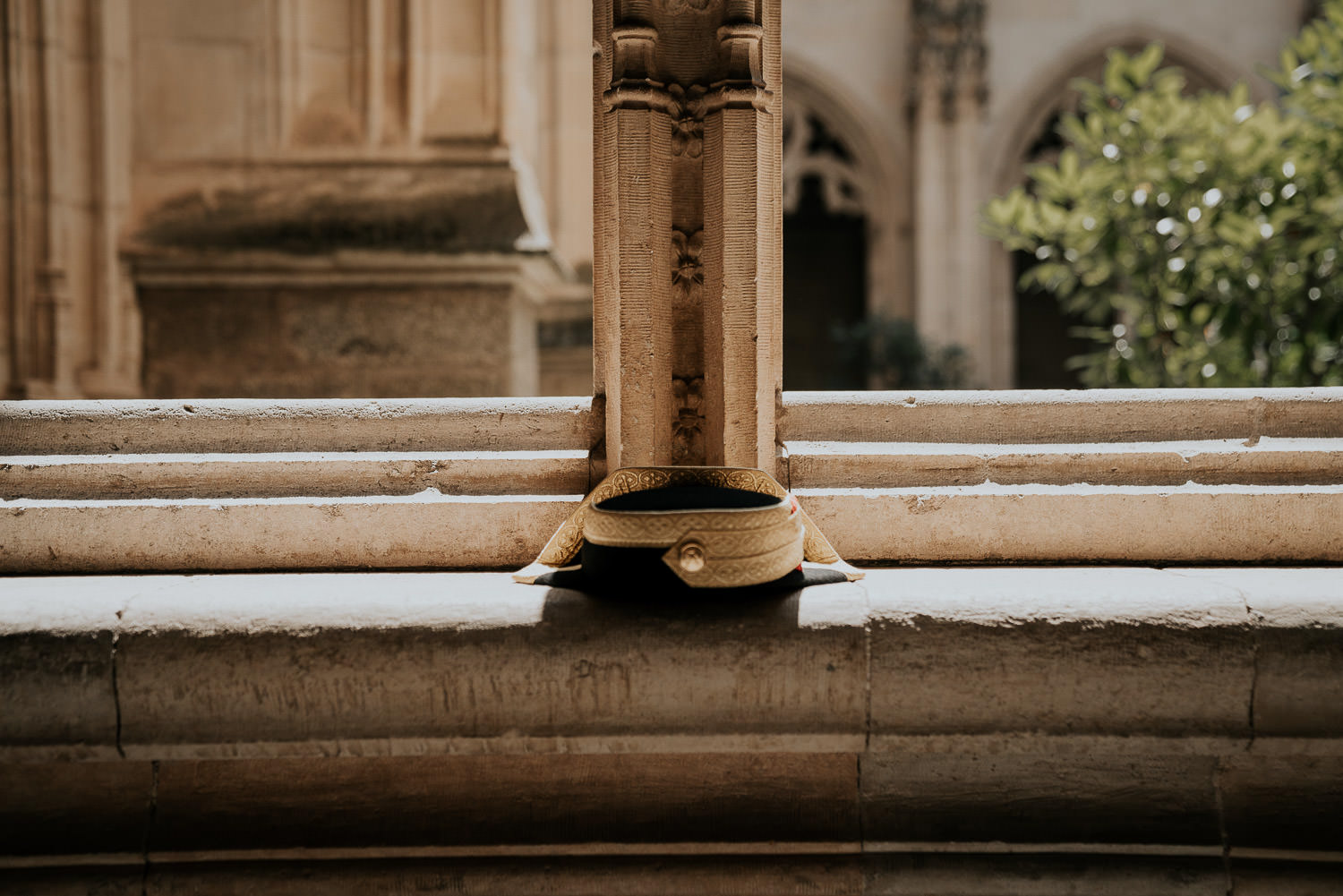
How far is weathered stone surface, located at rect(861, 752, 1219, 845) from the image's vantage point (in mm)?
1438

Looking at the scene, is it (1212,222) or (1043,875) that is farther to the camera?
(1212,222)

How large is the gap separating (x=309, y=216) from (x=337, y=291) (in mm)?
294

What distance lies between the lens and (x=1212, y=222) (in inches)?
142

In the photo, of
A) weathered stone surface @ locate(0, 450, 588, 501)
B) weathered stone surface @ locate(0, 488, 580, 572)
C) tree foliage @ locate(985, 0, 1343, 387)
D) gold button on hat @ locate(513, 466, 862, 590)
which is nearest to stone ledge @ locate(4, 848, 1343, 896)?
gold button on hat @ locate(513, 466, 862, 590)

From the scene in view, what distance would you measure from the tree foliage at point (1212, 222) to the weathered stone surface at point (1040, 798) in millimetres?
2487

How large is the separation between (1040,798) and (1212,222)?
303cm

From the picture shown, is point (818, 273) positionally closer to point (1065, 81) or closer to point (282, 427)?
point (1065, 81)

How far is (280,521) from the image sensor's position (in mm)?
1772

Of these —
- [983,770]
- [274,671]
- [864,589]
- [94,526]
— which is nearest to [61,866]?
[274,671]

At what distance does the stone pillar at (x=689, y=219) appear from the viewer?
178 cm

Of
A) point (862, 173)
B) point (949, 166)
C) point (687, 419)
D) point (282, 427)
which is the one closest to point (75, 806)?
point (282, 427)

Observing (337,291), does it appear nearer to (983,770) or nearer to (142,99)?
(142,99)

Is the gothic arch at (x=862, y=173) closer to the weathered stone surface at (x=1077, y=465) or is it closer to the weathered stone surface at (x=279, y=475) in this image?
the weathered stone surface at (x=1077, y=465)

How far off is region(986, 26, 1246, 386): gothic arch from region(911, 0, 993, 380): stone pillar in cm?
34
